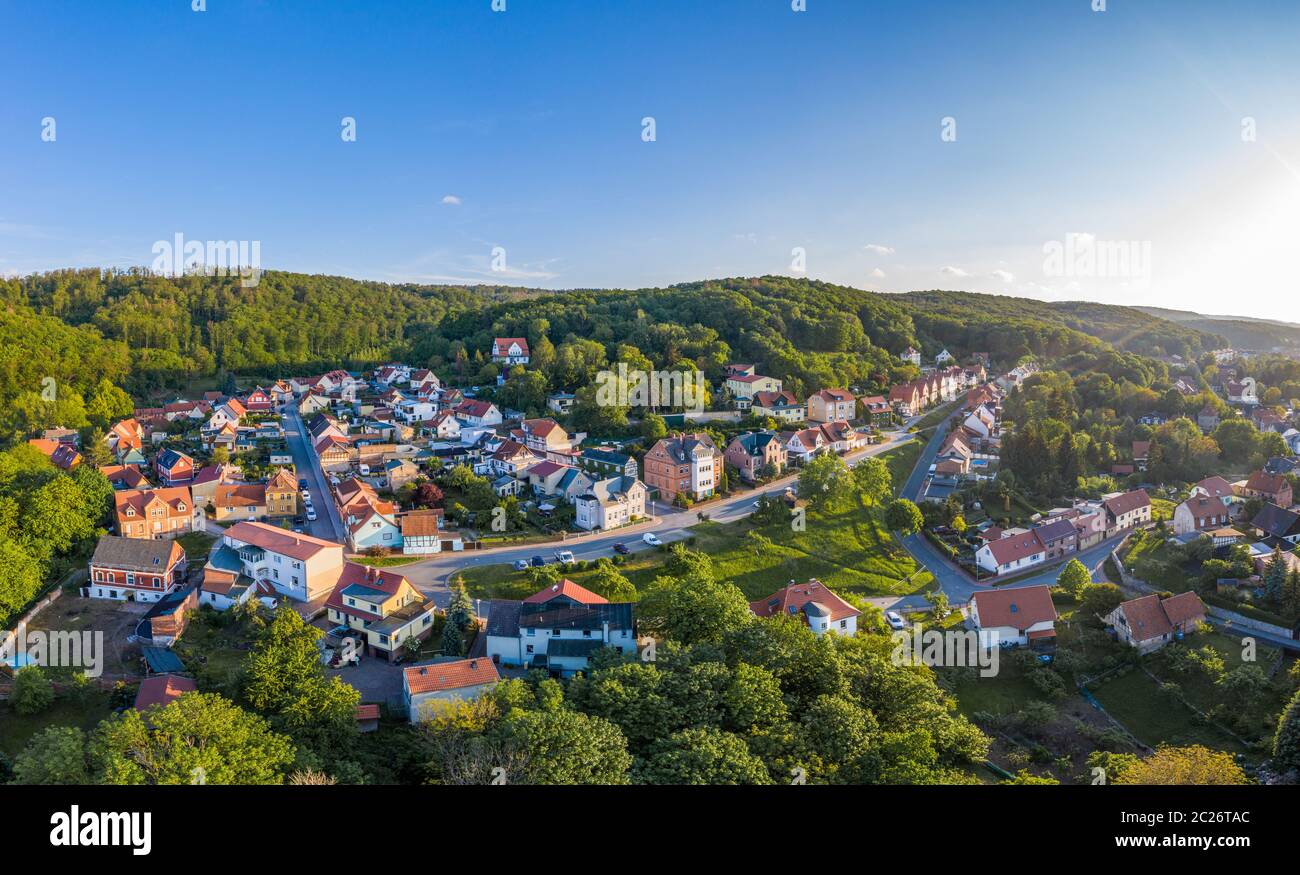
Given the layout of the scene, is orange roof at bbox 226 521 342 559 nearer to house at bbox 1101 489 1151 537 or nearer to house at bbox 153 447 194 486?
house at bbox 153 447 194 486

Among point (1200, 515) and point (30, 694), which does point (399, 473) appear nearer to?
point (30, 694)

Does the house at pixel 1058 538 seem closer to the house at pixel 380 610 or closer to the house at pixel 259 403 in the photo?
the house at pixel 380 610

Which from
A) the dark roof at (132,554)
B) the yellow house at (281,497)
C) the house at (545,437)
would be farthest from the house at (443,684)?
the house at (545,437)

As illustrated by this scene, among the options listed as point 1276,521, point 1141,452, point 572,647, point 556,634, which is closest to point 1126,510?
point 1276,521

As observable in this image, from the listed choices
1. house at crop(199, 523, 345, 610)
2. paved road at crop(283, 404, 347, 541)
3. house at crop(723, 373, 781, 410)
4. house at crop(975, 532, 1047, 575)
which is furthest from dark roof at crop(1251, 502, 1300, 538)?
paved road at crop(283, 404, 347, 541)

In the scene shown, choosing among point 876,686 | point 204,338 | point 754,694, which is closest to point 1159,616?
point 876,686
